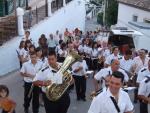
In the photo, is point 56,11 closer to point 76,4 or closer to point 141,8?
point 141,8

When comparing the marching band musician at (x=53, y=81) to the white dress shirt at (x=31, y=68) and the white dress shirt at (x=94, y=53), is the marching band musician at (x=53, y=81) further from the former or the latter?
the white dress shirt at (x=94, y=53)

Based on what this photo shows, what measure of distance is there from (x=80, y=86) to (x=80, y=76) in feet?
1.21

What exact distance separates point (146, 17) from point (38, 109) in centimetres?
1681

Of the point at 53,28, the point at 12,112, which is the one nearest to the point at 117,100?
the point at 12,112

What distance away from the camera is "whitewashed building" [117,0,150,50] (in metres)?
17.8

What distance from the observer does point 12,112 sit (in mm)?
6844

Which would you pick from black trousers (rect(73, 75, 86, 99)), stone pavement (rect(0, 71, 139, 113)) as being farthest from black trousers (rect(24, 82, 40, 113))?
black trousers (rect(73, 75, 86, 99))

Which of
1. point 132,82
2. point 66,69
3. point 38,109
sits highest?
point 66,69

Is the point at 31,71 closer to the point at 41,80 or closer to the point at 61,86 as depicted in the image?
the point at 41,80

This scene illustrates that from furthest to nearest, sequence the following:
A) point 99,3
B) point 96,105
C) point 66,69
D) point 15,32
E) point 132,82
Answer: point 99,3 < point 15,32 < point 132,82 < point 66,69 < point 96,105

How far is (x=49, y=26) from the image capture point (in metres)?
22.5

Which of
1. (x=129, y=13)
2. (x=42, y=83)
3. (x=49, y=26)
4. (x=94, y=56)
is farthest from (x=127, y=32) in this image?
(x=129, y=13)

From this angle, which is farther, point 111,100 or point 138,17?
point 138,17

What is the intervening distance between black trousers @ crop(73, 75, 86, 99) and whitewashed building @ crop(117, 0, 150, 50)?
6.58 m
